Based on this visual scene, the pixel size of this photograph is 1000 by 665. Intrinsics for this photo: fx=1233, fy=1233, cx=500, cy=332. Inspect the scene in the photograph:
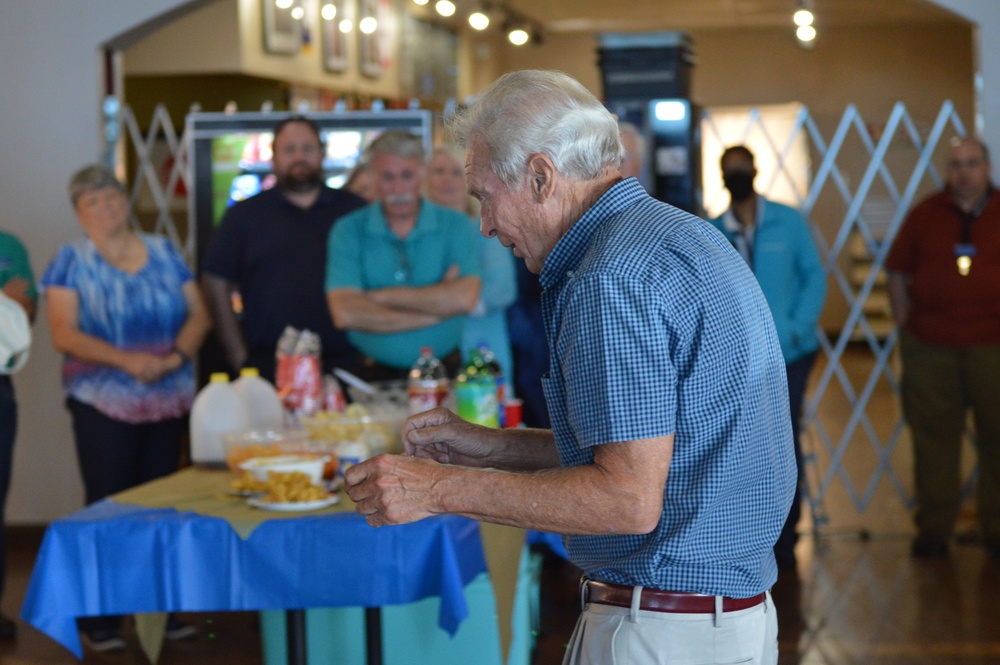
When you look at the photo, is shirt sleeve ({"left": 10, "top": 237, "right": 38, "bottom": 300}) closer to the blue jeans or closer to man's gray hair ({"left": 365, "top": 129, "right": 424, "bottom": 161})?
the blue jeans

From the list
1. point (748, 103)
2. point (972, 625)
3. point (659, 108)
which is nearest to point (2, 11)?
point (659, 108)

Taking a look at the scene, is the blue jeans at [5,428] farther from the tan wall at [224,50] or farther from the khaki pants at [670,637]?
the tan wall at [224,50]

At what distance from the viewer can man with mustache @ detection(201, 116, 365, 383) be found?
148 inches

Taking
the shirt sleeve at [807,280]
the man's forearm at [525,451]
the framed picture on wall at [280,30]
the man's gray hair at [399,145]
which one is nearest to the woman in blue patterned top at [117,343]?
the man's gray hair at [399,145]

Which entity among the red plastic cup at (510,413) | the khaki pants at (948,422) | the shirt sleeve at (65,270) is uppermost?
the shirt sleeve at (65,270)

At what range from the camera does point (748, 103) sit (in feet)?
40.2

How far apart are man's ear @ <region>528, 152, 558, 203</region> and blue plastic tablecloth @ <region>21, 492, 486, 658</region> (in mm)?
910

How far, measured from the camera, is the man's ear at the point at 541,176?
1.27 m

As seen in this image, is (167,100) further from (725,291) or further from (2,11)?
(725,291)

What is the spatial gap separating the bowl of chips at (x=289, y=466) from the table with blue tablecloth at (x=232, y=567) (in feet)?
0.60

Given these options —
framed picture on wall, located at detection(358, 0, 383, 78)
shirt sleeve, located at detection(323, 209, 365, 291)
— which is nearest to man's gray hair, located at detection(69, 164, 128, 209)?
shirt sleeve, located at detection(323, 209, 365, 291)

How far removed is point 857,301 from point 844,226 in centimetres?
31

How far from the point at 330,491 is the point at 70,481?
289 cm

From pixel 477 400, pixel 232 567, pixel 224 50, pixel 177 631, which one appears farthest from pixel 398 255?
pixel 224 50
